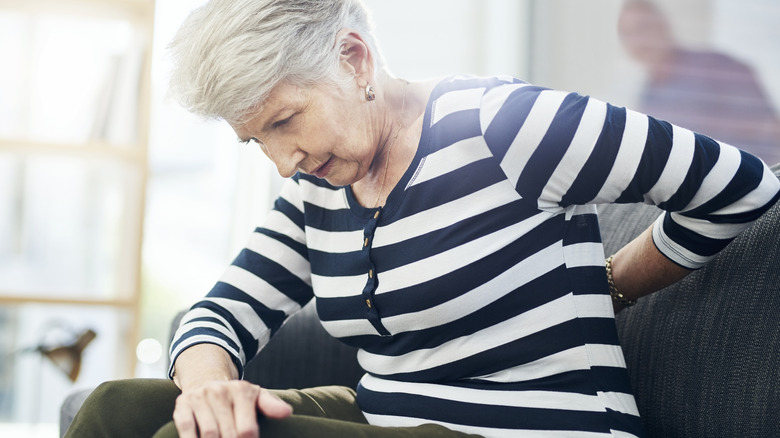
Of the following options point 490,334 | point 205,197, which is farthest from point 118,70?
point 490,334

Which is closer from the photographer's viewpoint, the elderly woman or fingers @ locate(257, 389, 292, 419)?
fingers @ locate(257, 389, 292, 419)

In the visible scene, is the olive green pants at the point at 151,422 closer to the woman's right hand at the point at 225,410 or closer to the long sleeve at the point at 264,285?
the woman's right hand at the point at 225,410

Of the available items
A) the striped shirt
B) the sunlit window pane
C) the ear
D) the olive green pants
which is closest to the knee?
the olive green pants

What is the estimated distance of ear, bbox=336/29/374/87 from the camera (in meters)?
1.00

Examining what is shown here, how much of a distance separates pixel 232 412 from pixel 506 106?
1.54ft

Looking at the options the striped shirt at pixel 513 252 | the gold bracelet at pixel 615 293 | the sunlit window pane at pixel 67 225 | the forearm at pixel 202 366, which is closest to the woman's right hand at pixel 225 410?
the forearm at pixel 202 366

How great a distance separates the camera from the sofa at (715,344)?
35.1 inches

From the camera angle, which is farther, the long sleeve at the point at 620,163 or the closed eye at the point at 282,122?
the closed eye at the point at 282,122

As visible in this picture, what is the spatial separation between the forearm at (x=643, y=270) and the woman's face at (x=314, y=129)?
387mm

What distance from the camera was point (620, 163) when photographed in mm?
854

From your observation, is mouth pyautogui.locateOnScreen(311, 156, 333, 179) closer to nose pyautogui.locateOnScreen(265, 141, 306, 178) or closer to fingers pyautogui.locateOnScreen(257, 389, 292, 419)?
nose pyautogui.locateOnScreen(265, 141, 306, 178)

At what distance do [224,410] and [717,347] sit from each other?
61 centimetres

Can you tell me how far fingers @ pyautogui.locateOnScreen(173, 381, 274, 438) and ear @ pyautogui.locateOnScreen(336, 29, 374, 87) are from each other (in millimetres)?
446

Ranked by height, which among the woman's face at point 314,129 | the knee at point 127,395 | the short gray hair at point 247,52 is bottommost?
the knee at point 127,395
